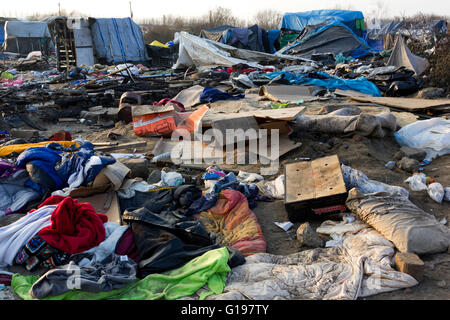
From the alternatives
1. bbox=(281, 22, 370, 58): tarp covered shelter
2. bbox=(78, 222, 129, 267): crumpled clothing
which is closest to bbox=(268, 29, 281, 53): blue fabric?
bbox=(281, 22, 370, 58): tarp covered shelter

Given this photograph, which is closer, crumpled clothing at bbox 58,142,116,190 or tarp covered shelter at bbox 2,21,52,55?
crumpled clothing at bbox 58,142,116,190

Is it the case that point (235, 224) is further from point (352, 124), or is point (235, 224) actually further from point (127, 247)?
point (352, 124)

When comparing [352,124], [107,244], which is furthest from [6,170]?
[352,124]

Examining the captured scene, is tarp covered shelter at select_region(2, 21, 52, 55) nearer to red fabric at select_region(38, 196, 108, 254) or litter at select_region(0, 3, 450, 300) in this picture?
litter at select_region(0, 3, 450, 300)

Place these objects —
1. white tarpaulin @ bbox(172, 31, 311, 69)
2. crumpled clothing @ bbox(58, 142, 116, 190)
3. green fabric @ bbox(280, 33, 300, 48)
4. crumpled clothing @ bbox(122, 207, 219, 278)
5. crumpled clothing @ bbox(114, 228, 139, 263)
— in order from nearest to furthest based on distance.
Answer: crumpled clothing @ bbox(122, 207, 219, 278) → crumpled clothing @ bbox(114, 228, 139, 263) → crumpled clothing @ bbox(58, 142, 116, 190) → white tarpaulin @ bbox(172, 31, 311, 69) → green fabric @ bbox(280, 33, 300, 48)

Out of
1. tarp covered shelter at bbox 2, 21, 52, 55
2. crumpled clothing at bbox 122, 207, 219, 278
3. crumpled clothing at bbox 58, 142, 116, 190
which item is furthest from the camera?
tarp covered shelter at bbox 2, 21, 52, 55

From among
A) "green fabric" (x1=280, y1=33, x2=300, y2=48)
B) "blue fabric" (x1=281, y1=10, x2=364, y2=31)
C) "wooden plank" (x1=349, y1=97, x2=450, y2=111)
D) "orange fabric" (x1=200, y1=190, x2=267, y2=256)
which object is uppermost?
"blue fabric" (x1=281, y1=10, x2=364, y2=31)

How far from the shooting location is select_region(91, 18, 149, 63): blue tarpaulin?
58.7 feet

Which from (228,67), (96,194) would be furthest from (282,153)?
(228,67)

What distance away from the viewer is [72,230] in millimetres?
3061

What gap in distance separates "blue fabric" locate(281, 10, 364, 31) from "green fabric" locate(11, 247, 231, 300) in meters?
19.1

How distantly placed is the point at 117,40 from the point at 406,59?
43.2 ft
